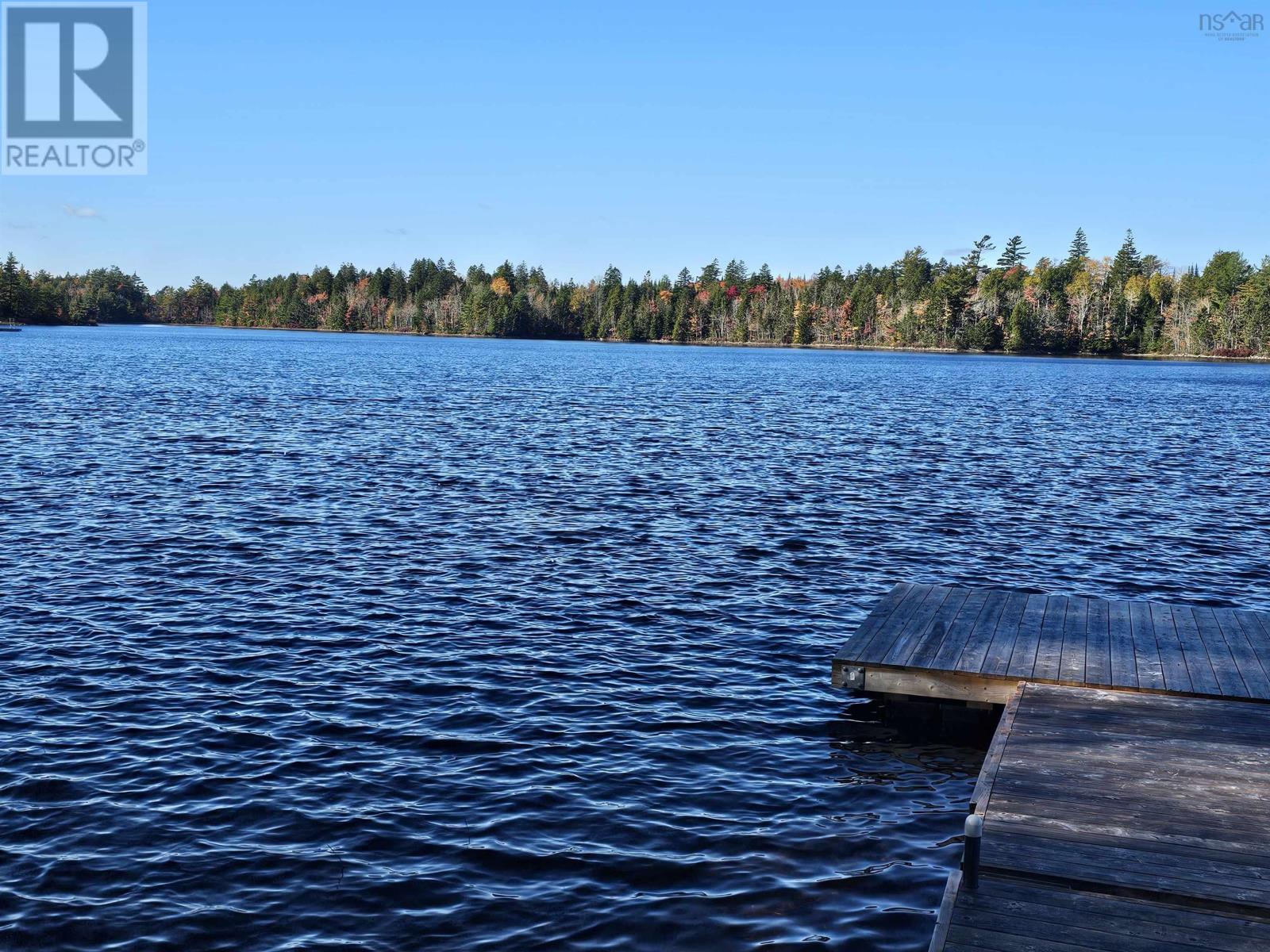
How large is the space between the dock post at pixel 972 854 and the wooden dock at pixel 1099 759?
9cm

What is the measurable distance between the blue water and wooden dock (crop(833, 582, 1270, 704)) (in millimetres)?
856

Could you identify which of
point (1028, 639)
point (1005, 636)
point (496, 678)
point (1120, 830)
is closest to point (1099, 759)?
point (1120, 830)

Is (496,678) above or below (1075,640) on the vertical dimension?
below

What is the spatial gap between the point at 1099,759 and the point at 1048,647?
3608 mm

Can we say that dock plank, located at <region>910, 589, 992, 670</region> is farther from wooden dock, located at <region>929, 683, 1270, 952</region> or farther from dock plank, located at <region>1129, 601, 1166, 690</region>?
dock plank, located at <region>1129, 601, 1166, 690</region>

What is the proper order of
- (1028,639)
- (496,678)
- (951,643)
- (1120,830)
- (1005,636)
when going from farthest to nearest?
1. (496,678)
2. (1005,636)
3. (1028,639)
4. (951,643)
5. (1120,830)

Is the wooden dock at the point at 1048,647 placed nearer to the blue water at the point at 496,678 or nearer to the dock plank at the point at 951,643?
the dock plank at the point at 951,643

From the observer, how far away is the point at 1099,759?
33.7 ft

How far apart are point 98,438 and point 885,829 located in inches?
1453

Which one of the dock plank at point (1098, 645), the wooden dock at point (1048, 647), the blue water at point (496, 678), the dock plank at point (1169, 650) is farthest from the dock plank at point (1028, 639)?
the dock plank at point (1169, 650)

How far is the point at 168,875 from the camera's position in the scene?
940 cm

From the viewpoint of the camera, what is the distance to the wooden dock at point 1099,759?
7297 mm

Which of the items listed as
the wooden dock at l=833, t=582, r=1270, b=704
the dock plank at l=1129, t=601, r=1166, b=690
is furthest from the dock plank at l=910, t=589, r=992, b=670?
the dock plank at l=1129, t=601, r=1166, b=690

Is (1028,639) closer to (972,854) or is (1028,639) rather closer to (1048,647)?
(1048,647)
